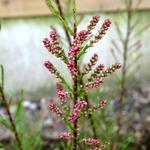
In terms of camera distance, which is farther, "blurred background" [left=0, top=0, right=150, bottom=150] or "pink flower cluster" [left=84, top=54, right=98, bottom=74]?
"blurred background" [left=0, top=0, right=150, bottom=150]

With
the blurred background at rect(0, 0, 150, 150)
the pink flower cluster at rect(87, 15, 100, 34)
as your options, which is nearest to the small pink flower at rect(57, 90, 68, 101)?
the pink flower cluster at rect(87, 15, 100, 34)

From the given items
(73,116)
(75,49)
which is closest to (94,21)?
(75,49)

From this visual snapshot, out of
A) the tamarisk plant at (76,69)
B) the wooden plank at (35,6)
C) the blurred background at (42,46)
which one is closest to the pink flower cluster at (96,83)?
the tamarisk plant at (76,69)

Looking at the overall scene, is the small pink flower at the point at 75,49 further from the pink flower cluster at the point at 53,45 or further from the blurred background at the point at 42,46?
the blurred background at the point at 42,46

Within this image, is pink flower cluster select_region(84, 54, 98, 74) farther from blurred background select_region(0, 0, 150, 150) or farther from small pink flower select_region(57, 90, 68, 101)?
blurred background select_region(0, 0, 150, 150)

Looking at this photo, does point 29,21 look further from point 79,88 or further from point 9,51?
point 79,88

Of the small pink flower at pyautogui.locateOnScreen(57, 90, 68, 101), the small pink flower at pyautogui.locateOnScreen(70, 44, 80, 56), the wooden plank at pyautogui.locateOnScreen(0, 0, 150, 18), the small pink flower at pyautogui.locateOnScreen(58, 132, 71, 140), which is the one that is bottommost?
the small pink flower at pyautogui.locateOnScreen(58, 132, 71, 140)

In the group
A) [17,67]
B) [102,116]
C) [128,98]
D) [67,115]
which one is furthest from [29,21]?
[67,115]

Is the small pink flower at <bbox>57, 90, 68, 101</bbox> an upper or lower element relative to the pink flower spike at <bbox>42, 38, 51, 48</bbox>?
lower
